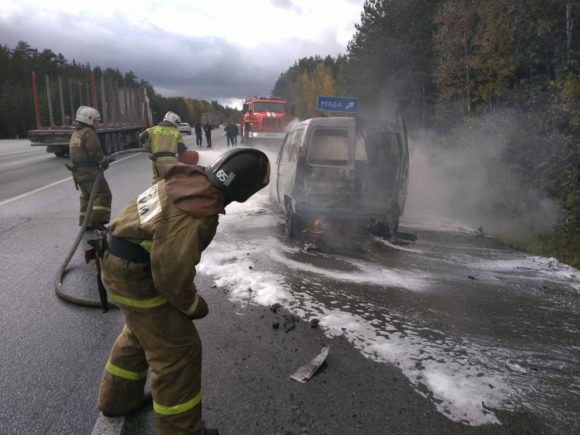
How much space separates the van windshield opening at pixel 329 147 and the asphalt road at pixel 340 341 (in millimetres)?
1304

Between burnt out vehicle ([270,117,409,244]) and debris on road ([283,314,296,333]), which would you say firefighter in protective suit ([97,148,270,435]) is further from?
burnt out vehicle ([270,117,409,244])

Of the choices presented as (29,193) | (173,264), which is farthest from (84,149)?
(173,264)

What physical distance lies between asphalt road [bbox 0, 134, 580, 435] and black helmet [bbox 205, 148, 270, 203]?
1.32m

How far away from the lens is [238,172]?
2150mm

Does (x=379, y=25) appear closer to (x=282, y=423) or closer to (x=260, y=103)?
(x=260, y=103)

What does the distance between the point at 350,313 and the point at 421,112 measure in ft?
60.6

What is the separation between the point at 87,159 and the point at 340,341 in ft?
17.1

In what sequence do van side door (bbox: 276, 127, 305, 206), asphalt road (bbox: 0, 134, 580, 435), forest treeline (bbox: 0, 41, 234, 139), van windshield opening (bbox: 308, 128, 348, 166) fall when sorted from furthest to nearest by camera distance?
forest treeline (bbox: 0, 41, 234, 139) → van side door (bbox: 276, 127, 305, 206) → van windshield opening (bbox: 308, 128, 348, 166) → asphalt road (bbox: 0, 134, 580, 435)

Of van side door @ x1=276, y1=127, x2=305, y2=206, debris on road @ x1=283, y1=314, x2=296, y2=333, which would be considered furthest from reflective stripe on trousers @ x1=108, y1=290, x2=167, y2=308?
van side door @ x1=276, y1=127, x2=305, y2=206

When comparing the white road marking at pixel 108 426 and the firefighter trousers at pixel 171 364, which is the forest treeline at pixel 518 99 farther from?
the white road marking at pixel 108 426

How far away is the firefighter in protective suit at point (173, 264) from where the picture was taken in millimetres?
1974

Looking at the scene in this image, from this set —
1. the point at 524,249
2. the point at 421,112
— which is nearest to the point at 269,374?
the point at 524,249

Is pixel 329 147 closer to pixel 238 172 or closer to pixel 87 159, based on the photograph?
pixel 87 159

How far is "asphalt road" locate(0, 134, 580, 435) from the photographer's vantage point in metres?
2.59
